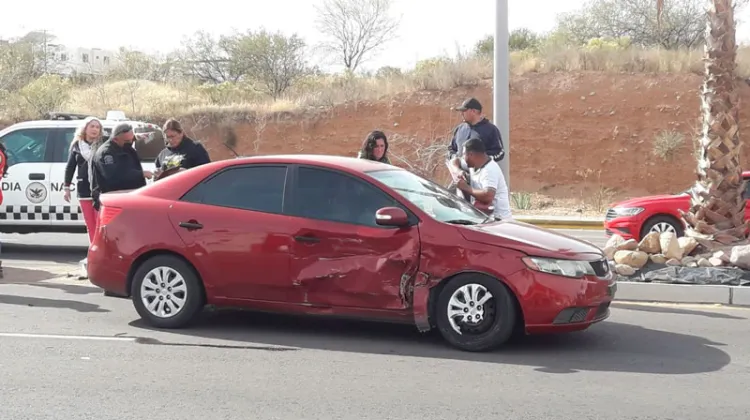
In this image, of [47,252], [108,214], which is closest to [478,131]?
[108,214]

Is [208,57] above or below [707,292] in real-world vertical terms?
above

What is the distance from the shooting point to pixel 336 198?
788 centimetres

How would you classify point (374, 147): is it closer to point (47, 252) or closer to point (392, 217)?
point (392, 217)

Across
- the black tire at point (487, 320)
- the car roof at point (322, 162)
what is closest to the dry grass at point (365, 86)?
the car roof at point (322, 162)

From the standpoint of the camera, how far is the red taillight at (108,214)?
8406mm

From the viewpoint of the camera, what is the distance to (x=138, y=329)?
328 inches

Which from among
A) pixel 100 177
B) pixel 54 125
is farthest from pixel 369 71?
pixel 100 177

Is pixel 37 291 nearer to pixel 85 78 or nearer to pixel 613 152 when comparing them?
pixel 613 152

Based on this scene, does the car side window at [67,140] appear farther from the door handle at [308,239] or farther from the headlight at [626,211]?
the headlight at [626,211]

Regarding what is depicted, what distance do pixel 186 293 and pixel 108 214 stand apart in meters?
1.05

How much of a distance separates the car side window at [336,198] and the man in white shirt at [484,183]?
1.57 metres

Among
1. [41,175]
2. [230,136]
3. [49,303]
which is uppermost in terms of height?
[230,136]

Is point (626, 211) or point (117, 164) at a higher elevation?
point (117, 164)

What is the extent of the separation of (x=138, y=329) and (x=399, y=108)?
91.7ft
